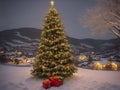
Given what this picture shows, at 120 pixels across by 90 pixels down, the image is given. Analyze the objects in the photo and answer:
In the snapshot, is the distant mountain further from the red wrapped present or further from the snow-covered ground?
the red wrapped present

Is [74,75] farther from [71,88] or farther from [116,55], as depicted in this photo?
[116,55]

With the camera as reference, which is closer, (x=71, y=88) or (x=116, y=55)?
(x=71, y=88)

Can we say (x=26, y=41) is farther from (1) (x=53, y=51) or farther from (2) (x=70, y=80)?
(2) (x=70, y=80)

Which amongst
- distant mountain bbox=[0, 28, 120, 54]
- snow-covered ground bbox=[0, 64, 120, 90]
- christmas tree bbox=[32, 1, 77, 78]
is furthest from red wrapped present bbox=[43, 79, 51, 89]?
distant mountain bbox=[0, 28, 120, 54]

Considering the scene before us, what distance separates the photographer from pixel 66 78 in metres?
7.84

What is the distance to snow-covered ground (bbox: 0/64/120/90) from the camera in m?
7.49

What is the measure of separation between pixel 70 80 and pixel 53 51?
3.04ft

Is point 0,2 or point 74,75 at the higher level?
point 0,2

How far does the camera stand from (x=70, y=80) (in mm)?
7766

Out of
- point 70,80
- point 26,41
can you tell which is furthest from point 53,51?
point 26,41

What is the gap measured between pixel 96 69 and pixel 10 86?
249cm

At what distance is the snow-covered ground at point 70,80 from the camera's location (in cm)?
749

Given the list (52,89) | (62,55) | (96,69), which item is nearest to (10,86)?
(52,89)

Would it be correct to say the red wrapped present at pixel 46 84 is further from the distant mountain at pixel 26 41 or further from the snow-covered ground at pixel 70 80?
the distant mountain at pixel 26 41
